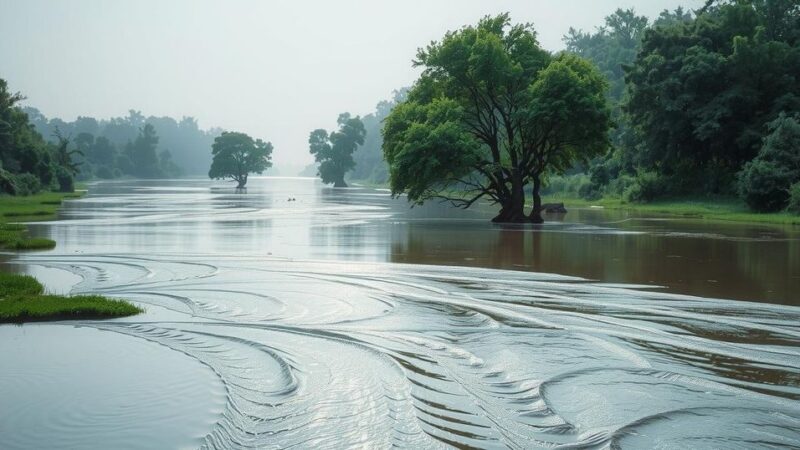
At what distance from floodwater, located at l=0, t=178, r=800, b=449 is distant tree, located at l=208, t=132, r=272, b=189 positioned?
13321cm

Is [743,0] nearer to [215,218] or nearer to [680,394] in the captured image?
[215,218]

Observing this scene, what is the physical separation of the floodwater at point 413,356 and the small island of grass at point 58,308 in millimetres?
591

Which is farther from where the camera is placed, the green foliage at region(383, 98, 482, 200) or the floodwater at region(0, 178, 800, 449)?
the green foliage at region(383, 98, 482, 200)

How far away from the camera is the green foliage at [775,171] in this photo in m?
44.2

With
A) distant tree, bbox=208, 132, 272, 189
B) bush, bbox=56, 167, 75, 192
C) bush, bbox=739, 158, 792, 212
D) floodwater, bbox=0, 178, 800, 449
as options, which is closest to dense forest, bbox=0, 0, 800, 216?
bush, bbox=739, 158, 792, 212

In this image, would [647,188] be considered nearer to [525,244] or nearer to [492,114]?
[492,114]

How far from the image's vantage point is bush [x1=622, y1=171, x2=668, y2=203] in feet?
204

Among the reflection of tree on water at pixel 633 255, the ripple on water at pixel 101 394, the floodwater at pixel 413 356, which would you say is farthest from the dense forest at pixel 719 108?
the ripple on water at pixel 101 394

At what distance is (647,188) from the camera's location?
2483 inches

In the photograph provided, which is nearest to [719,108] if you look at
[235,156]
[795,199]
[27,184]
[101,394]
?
[795,199]

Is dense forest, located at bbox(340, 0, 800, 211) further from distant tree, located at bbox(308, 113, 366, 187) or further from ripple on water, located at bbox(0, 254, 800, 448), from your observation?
distant tree, located at bbox(308, 113, 366, 187)

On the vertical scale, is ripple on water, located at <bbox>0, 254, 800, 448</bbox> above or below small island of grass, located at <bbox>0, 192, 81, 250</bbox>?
below

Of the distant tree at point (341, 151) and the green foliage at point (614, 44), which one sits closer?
the green foliage at point (614, 44)

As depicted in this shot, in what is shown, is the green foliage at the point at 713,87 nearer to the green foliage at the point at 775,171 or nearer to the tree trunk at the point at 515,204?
the green foliage at the point at 775,171
